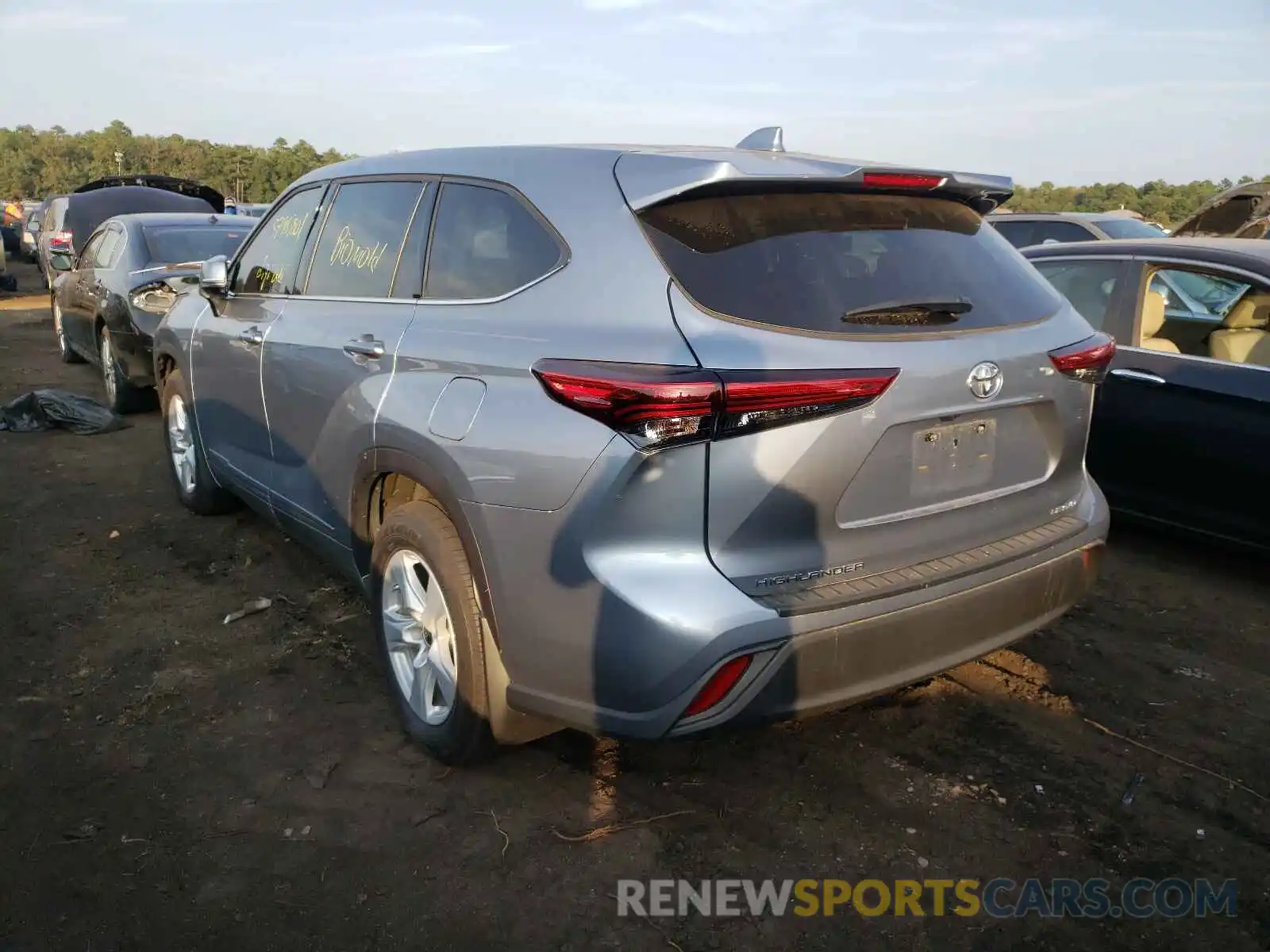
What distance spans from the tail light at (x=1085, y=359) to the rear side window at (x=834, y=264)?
14 cm

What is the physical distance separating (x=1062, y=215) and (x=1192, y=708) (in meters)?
9.38

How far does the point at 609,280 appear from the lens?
2355 mm

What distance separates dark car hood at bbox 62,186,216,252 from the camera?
1385 cm

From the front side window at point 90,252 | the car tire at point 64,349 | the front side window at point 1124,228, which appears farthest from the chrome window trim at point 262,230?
the front side window at point 1124,228

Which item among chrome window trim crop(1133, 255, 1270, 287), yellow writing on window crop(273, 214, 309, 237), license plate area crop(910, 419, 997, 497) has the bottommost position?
license plate area crop(910, 419, 997, 497)

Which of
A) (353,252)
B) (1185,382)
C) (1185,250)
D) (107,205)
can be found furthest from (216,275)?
(107,205)

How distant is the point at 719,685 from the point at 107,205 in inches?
611

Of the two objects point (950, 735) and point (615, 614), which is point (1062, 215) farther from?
point (615, 614)

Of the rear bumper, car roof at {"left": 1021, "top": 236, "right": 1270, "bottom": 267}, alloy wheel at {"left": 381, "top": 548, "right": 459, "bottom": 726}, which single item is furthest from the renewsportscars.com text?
car roof at {"left": 1021, "top": 236, "right": 1270, "bottom": 267}

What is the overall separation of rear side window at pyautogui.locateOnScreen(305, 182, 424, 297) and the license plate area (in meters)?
1.68

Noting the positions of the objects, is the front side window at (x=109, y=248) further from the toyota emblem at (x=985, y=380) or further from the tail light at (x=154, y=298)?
the toyota emblem at (x=985, y=380)

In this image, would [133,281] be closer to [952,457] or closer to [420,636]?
[420,636]

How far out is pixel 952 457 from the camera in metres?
2.46

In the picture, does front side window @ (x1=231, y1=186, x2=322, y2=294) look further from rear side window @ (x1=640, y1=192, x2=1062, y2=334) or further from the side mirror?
rear side window @ (x1=640, y1=192, x2=1062, y2=334)
